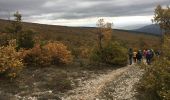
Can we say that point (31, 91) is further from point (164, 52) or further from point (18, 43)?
point (18, 43)

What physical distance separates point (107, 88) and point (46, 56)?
1224 cm

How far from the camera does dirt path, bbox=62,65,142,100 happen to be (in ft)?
86.2

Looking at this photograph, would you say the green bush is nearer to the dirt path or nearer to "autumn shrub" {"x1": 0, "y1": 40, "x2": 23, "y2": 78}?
the dirt path

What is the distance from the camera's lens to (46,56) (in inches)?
1560

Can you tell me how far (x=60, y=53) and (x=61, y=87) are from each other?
12060 millimetres

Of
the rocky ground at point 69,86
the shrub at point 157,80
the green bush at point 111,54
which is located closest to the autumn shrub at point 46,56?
the rocky ground at point 69,86

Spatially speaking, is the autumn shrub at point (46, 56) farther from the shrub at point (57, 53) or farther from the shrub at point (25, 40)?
the shrub at point (25, 40)

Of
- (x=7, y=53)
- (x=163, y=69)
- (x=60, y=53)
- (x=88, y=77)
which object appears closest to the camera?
(x=163, y=69)

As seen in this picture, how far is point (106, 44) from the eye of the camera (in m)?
46.5

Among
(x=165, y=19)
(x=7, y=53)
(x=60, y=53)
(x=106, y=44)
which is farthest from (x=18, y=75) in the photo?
(x=165, y=19)

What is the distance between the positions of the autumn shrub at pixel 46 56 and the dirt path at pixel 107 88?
6.46 m

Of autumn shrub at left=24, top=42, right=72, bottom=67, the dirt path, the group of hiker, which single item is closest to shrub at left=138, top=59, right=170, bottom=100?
the dirt path

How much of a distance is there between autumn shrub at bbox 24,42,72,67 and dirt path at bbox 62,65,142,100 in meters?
6.46

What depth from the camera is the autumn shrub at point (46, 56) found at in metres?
39.0
